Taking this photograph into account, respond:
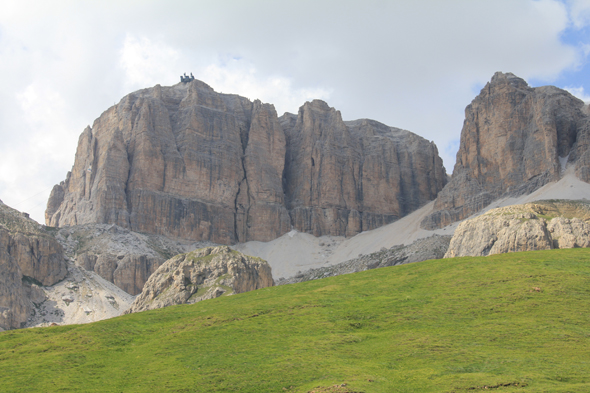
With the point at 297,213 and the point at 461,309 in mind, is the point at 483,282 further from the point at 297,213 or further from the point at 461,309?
the point at 297,213

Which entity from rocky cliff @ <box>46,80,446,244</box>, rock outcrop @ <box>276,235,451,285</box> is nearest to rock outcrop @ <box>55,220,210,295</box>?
rocky cliff @ <box>46,80,446,244</box>

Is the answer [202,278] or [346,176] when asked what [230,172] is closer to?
[346,176]

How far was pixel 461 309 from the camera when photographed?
3828cm

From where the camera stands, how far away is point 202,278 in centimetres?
6844

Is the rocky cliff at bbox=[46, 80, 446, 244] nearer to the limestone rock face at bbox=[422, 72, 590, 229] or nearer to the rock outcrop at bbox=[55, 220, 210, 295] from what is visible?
the rock outcrop at bbox=[55, 220, 210, 295]

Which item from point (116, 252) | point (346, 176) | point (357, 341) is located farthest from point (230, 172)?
point (357, 341)

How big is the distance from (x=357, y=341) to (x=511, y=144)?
129 m

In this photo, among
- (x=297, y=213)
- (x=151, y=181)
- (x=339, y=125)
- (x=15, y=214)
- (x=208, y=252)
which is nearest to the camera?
(x=208, y=252)

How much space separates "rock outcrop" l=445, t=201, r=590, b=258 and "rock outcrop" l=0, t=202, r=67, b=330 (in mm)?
64039

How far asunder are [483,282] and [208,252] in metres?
38.6

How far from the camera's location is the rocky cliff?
15488 centimetres

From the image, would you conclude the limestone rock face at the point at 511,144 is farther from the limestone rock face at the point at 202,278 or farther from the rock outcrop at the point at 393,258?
the limestone rock face at the point at 202,278

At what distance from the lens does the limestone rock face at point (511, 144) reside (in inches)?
5541

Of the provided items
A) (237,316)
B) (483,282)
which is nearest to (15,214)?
(237,316)
